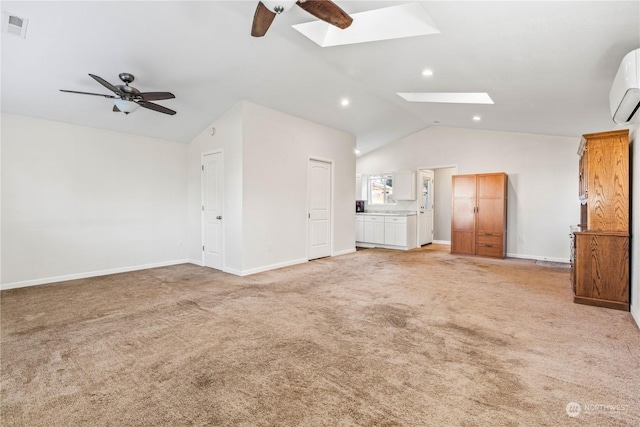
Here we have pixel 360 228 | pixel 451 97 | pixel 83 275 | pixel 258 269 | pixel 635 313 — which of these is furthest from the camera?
pixel 360 228

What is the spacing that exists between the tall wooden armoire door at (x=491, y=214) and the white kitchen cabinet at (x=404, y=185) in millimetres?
1676

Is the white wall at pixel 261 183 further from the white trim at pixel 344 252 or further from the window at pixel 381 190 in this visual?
the window at pixel 381 190

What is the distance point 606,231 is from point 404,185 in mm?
4871

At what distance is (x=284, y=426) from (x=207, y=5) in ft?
11.1

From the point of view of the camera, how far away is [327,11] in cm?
223

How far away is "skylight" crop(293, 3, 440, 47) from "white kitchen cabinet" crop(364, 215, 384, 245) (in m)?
5.23

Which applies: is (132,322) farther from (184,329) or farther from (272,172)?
(272,172)

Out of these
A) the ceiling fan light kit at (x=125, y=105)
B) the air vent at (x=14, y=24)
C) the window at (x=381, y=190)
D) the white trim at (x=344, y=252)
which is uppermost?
the air vent at (x=14, y=24)

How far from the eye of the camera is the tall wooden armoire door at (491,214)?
21.1 feet

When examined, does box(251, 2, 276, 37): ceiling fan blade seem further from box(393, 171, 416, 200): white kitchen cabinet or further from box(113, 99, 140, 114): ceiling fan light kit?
box(393, 171, 416, 200): white kitchen cabinet

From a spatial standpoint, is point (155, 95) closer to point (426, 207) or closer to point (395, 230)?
point (395, 230)

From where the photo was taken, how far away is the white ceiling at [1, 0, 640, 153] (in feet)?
7.77

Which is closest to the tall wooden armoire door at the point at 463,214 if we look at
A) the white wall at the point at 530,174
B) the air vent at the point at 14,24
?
the white wall at the point at 530,174

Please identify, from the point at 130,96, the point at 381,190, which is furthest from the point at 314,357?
the point at 381,190
